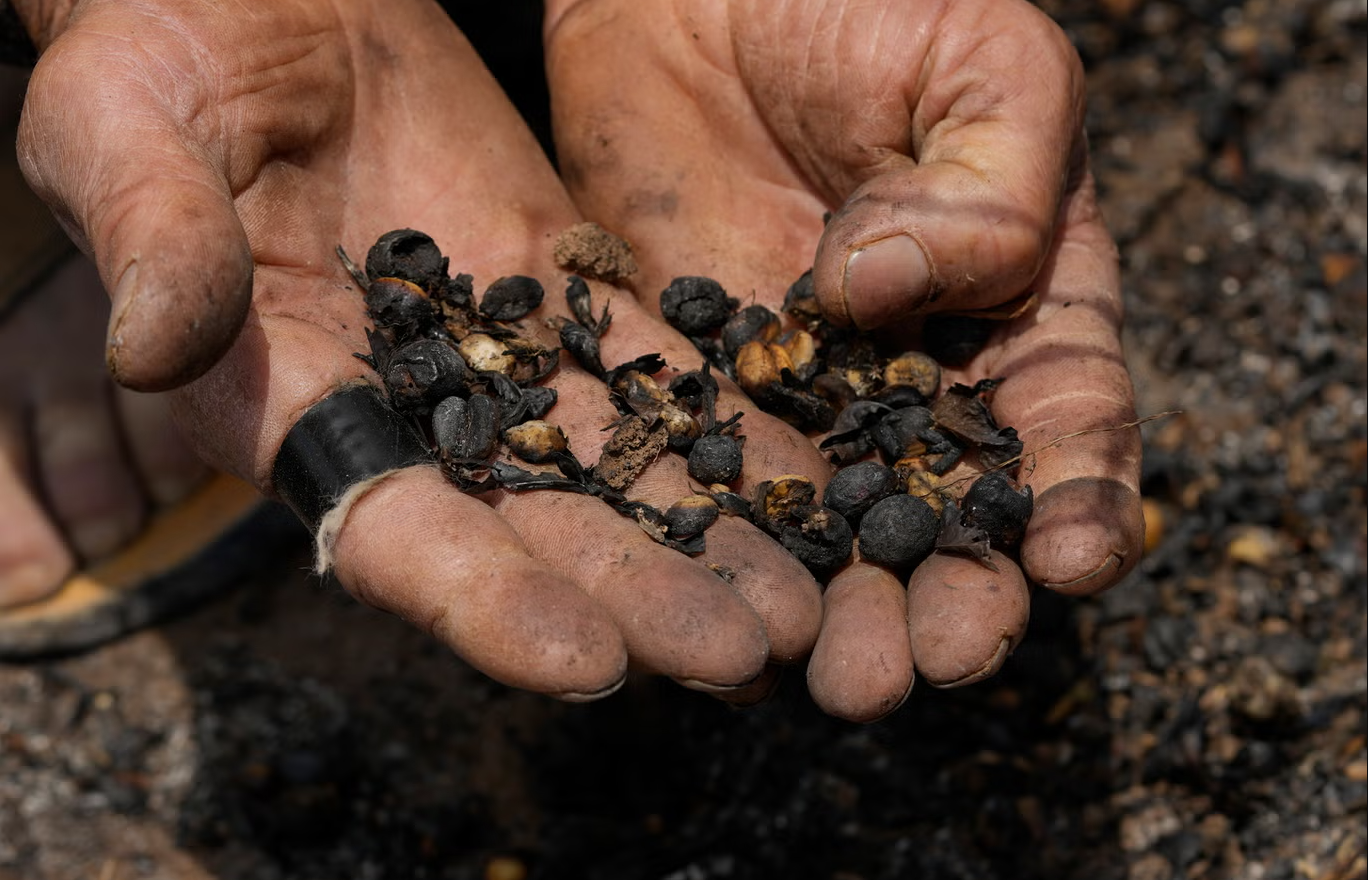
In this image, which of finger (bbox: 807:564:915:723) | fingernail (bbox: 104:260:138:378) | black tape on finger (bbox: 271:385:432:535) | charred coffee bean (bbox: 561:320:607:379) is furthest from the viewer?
charred coffee bean (bbox: 561:320:607:379)

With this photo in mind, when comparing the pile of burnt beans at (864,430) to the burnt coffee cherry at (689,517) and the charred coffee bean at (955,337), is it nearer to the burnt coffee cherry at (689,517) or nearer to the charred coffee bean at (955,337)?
the charred coffee bean at (955,337)

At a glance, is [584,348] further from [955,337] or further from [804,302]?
[955,337]

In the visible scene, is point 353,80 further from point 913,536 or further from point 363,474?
point 913,536

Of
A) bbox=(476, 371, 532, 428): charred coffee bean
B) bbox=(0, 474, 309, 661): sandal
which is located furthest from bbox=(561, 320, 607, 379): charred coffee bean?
bbox=(0, 474, 309, 661): sandal

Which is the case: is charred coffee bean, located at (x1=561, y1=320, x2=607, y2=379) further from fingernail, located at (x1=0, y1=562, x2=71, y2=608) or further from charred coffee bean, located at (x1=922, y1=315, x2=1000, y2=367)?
fingernail, located at (x1=0, y1=562, x2=71, y2=608)

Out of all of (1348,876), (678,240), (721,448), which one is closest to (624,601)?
(721,448)

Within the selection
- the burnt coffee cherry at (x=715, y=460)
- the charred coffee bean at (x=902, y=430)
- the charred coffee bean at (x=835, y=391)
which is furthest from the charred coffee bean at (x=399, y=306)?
the charred coffee bean at (x=902, y=430)
